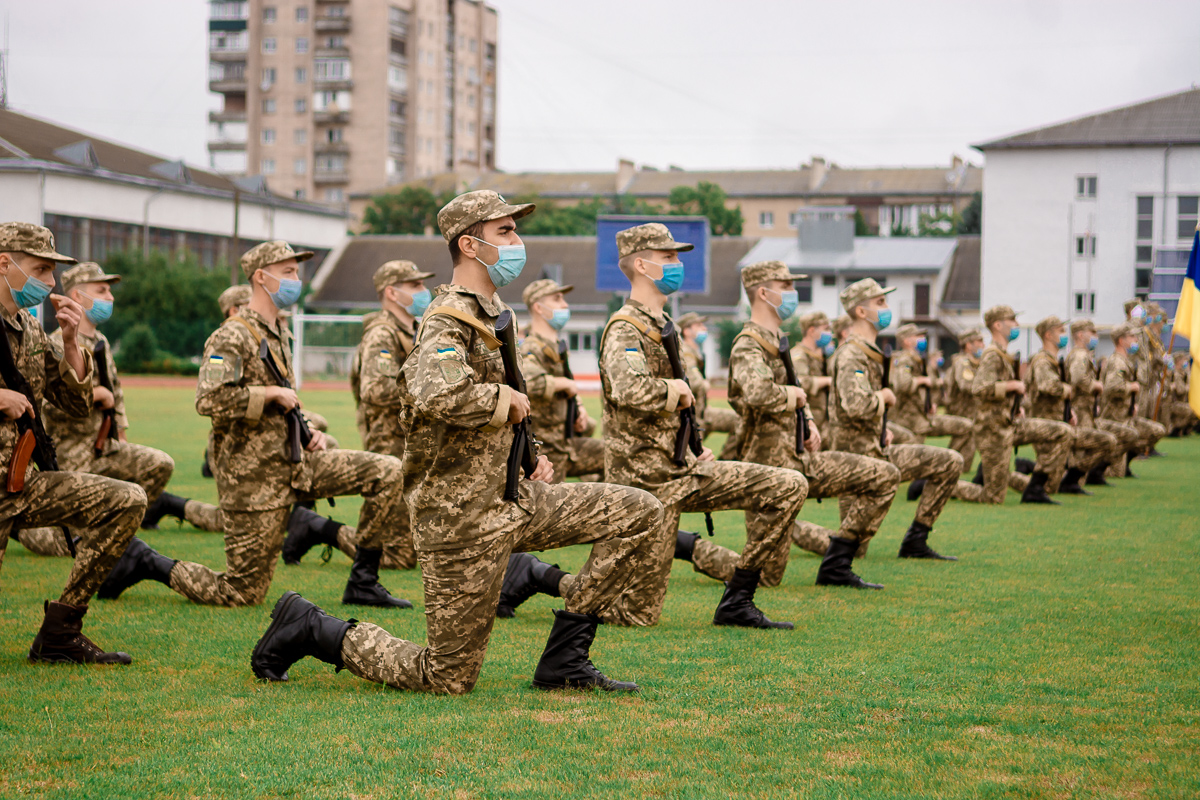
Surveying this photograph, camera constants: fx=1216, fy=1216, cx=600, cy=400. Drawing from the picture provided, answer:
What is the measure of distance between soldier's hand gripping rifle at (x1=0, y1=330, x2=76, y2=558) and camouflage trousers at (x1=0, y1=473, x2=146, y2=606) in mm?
107

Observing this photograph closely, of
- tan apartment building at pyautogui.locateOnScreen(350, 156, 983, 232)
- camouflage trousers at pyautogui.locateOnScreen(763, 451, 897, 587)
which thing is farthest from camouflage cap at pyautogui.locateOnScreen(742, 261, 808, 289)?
tan apartment building at pyautogui.locateOnScreen(350, 156, 983, 232)

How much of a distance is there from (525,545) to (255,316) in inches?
127

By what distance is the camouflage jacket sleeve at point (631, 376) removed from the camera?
713 cm

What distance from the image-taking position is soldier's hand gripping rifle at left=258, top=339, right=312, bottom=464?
8047 mm

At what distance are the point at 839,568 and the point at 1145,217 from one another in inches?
2147

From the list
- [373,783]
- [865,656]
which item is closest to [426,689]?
[373,783]

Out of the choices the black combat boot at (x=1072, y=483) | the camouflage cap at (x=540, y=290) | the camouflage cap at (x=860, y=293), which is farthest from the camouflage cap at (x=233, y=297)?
the black combat boot at (x=1072, y=483)

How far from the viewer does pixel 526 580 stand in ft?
26.0

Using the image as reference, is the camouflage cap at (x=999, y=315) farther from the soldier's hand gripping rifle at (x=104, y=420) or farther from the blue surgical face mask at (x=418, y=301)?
the soldier's hand gripping rifle at (x=104, y=420)

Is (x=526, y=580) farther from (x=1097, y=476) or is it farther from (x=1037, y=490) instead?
(x=1097, y=476)

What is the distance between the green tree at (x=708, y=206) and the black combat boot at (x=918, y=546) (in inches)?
2834

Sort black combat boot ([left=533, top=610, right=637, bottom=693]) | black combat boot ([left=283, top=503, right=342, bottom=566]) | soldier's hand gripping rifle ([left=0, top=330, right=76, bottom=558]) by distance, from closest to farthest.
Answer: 1. black combat boot ([left=533, top=610, right=637, bottom=693])
2. soldier's hand gripping rifle ([left=0, top=330, right=76, bottom=558])
3. black combat boot ([left=283, top=503, right=342, bottom=566])

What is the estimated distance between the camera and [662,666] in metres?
6.66

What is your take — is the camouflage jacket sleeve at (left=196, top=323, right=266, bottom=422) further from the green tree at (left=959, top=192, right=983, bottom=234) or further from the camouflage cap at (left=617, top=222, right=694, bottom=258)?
the green tree at (left=959, top=192, right=983, bottom=234)
